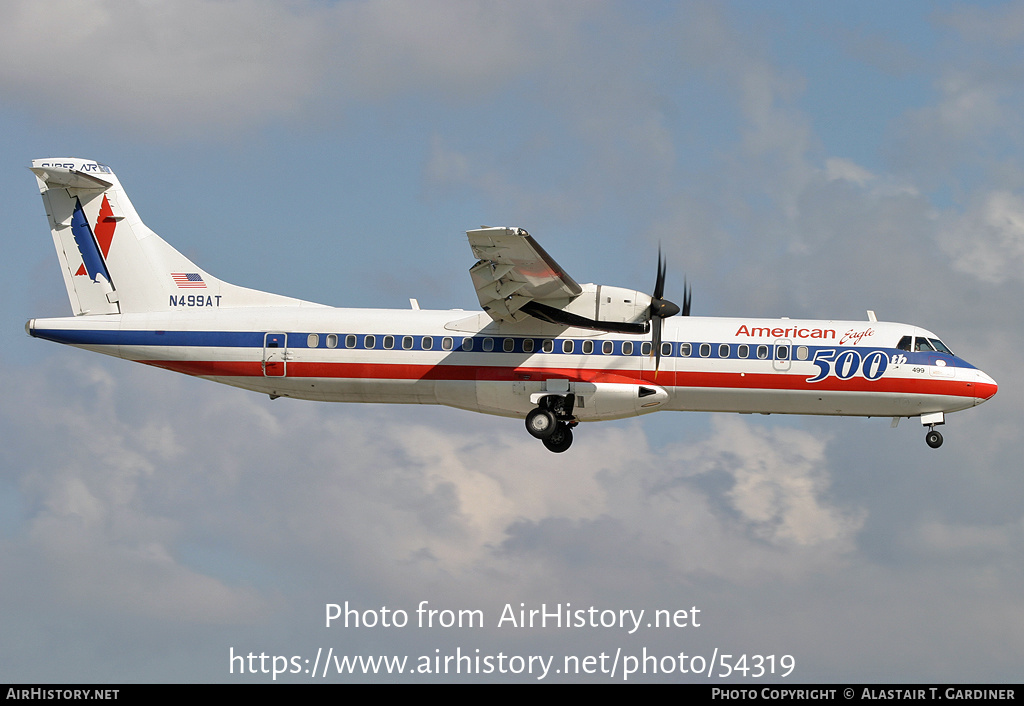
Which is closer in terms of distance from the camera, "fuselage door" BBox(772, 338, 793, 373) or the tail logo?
"fuselage door" BBox(772, 338, 793, 373)

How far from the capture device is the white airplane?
90.9 ft

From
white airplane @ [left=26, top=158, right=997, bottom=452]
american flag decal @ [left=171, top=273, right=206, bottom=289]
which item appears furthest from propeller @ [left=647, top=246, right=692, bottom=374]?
american flag decal @ [left=171, top=273, right=206, bottom=289]

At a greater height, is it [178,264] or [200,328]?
[178,264]

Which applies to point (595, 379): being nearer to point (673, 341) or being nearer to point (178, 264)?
Result: point (673, 341)

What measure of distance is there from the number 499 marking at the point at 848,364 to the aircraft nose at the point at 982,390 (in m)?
2.30

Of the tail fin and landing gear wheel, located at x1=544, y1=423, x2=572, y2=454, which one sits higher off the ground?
the tail fin

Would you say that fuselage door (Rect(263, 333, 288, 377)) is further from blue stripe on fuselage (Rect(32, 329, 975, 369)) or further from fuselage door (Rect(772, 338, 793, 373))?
fuselage door (Rect(772, 338, 793, 373))

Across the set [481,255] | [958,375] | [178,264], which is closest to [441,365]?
[481,255]

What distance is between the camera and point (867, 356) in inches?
1098

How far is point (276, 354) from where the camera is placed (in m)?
28.4

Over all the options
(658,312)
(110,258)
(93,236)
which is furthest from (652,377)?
(93,236)

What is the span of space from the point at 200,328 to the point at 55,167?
19.5 ft
